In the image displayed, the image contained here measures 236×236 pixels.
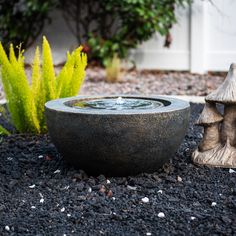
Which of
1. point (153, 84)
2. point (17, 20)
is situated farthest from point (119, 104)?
point (17, 20)

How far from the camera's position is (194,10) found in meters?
Result: 8.59

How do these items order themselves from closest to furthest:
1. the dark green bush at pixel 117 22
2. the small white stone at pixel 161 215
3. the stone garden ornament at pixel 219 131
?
the small white stone at pixel 161 215
the stone garden ornament at pixel 219 131
the dark green bush at pixel 117 22

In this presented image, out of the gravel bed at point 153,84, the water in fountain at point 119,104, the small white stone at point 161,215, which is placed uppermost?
the water in fountain at point 119,104

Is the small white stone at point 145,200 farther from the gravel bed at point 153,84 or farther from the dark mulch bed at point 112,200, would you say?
the gravel bed at point 153,84

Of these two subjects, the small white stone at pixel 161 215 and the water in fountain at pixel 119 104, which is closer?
the small white stone at pixel 161 215

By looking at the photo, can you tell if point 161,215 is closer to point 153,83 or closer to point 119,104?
point 119,104

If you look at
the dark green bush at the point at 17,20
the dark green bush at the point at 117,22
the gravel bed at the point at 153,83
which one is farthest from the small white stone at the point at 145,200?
the dark green bush at the point at 17,20

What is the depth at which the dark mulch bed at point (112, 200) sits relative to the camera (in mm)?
2639

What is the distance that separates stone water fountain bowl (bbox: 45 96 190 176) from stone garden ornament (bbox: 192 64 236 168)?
23cm

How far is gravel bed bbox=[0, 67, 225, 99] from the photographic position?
6912 mm

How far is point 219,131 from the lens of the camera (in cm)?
354

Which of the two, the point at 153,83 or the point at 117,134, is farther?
the point at 153,83

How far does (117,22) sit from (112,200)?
21.4 feet

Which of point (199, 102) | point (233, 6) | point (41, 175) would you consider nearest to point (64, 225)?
point (41, 175)
